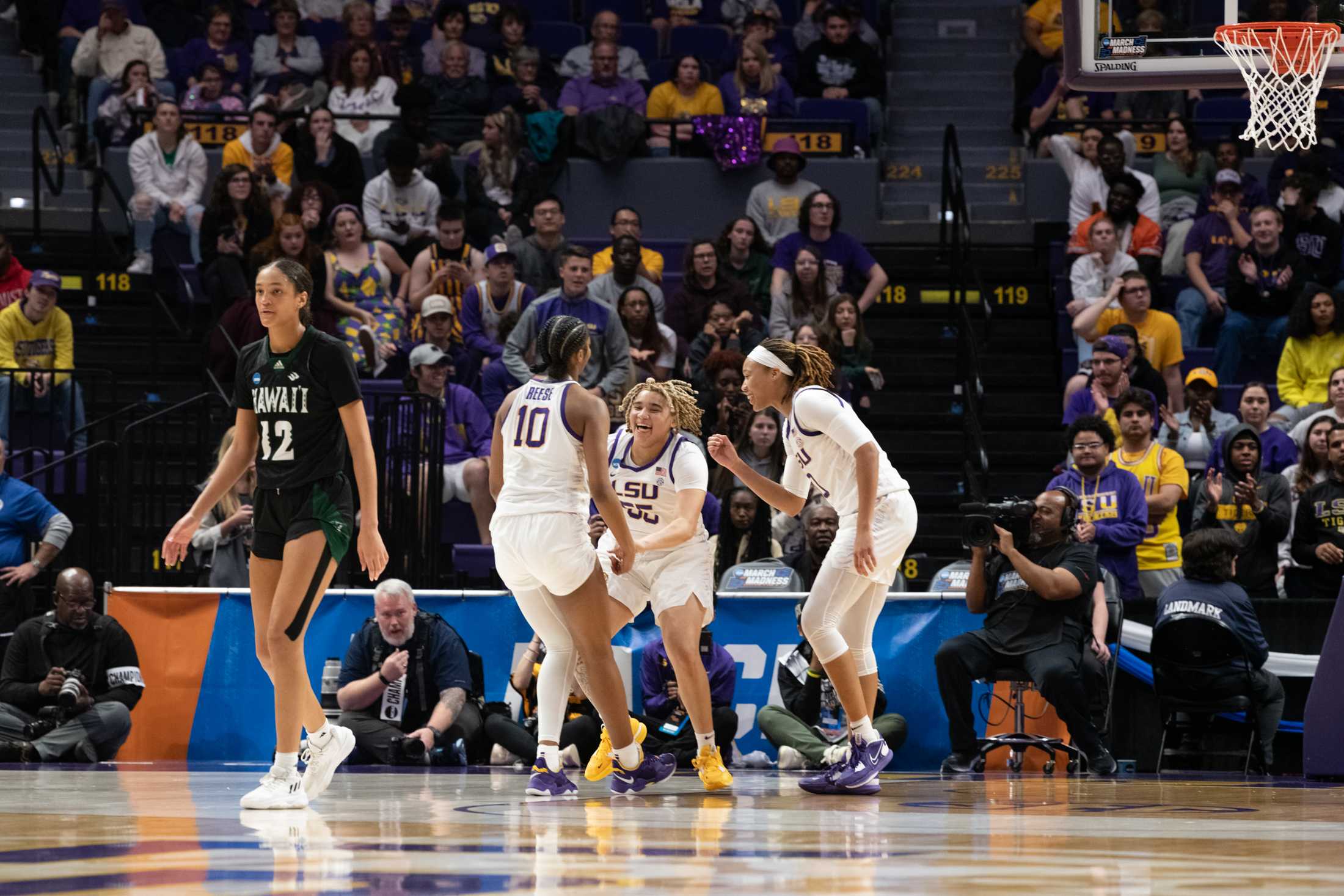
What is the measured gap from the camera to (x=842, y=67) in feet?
60.2

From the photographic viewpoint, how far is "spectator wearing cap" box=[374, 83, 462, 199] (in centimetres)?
1644

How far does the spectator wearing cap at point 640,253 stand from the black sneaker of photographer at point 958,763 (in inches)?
232

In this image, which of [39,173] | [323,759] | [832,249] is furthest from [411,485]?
[39,173]

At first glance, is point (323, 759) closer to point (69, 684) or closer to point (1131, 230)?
point (69, 684)

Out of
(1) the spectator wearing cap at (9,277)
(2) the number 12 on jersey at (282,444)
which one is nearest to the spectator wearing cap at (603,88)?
(1) the spectator wearing cap at (9,277)

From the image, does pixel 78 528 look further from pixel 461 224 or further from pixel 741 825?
pixel 741 825

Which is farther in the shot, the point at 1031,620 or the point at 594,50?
the point at 594,50

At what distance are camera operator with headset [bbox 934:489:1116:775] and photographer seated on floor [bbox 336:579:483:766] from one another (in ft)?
9.48

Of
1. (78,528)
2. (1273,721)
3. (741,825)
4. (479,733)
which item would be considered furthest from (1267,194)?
(741,825)

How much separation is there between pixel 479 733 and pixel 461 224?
5763mm

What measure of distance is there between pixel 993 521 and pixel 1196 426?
377cm

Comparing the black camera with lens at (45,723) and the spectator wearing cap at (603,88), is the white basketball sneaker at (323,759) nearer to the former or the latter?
the black camera with lens at (45,723)

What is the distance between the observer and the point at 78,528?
43.8 feet

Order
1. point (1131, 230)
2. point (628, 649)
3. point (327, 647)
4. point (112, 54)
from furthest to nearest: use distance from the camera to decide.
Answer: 1. point (112, 54)
2. point (1131, 230)
3. point (327, 647)
4. point (628, 649)
